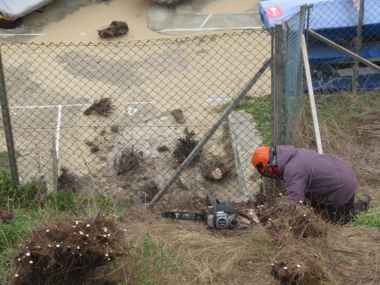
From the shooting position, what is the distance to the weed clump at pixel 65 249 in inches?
189

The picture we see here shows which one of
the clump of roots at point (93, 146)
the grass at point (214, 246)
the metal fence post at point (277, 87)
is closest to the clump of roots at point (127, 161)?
the clump of roots at point (93, 146)

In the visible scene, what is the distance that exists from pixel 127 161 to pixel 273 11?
139 inches

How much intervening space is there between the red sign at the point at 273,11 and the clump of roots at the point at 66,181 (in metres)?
4.15

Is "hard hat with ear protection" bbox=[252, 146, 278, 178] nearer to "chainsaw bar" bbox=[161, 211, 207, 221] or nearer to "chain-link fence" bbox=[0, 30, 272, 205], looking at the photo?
"chainsaw bar" bbox=[161, 211, 207, 221]

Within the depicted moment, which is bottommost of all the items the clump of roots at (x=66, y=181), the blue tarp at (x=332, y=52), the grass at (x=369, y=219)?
the grass at (x=369, y=219)

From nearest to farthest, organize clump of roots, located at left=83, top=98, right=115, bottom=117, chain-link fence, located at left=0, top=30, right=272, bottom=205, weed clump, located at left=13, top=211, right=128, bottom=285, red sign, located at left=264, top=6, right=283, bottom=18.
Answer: weed clump, located at left=13, top=211, right=128, bottom=285 → chain-link fence, located at left=0, top=30, right=272, bottom=205 → red sign, located at left=264, top=6, right=283, bottom=18 → clump of roots, located at left=83, top=98, right=115, bottom=117

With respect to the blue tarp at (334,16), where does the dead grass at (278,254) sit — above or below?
below

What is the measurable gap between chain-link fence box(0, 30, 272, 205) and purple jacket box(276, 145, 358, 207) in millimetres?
1515

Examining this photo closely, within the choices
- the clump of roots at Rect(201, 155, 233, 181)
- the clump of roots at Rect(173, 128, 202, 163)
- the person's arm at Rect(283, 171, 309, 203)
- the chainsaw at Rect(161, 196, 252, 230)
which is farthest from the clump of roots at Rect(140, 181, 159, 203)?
the person's arm at Rect(283, 171, 309, 203)

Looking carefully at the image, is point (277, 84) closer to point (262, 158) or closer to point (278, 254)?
point (262, 158)

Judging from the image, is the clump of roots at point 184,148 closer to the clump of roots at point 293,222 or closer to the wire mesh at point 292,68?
the wire mesh at point 292,68

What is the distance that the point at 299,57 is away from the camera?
7.97 metres

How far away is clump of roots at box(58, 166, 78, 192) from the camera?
8.35 m

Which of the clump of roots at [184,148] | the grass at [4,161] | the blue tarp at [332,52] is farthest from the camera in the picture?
the blue tarp at [332,52]
